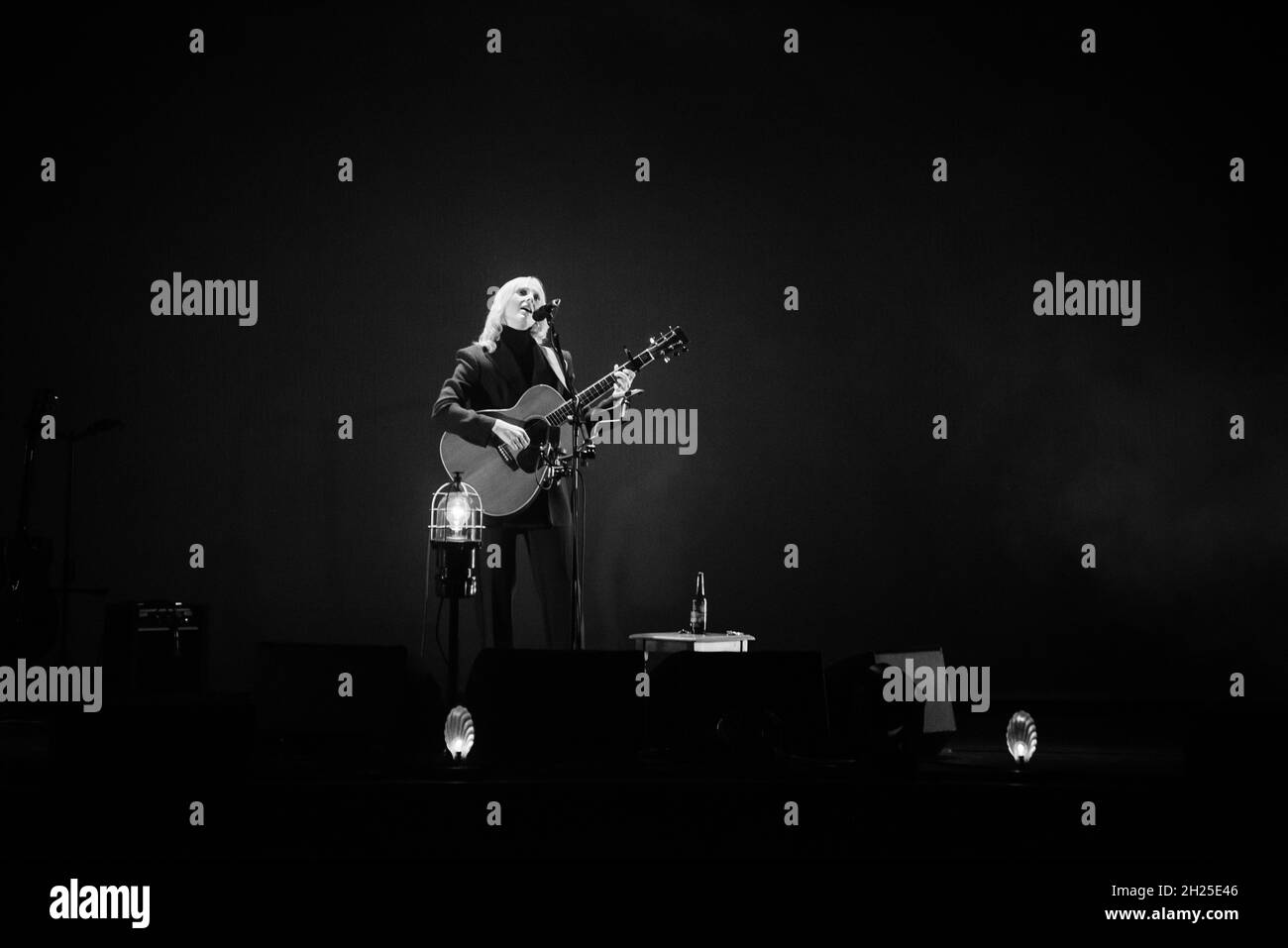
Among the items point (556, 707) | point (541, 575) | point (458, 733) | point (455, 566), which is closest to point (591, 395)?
point (541, 575)

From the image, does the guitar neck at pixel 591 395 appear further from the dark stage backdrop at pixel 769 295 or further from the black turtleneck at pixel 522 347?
the dark stage backdrop at pixel 769 295

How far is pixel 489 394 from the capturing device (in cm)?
538

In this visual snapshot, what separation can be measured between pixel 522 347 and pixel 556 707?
2.21 m

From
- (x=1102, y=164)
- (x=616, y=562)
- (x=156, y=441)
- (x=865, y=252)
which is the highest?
(x=1102, y=164)

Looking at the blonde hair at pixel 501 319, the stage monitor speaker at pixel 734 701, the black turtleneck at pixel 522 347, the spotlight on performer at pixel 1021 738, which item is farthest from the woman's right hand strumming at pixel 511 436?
the spotlight on performer at pixel 1021 738

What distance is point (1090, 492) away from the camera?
617 cm

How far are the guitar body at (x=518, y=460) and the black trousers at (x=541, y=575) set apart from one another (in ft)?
0.43

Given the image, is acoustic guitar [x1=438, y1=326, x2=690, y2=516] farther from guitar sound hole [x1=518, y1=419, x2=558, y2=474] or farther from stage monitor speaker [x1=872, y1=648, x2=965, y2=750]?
stage monitor speaker [x1=872, y1=648, x2=965, y2=750]

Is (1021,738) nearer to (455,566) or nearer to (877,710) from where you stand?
(877,710)

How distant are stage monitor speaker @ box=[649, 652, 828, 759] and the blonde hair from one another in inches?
84.1

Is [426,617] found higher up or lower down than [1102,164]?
lower down
